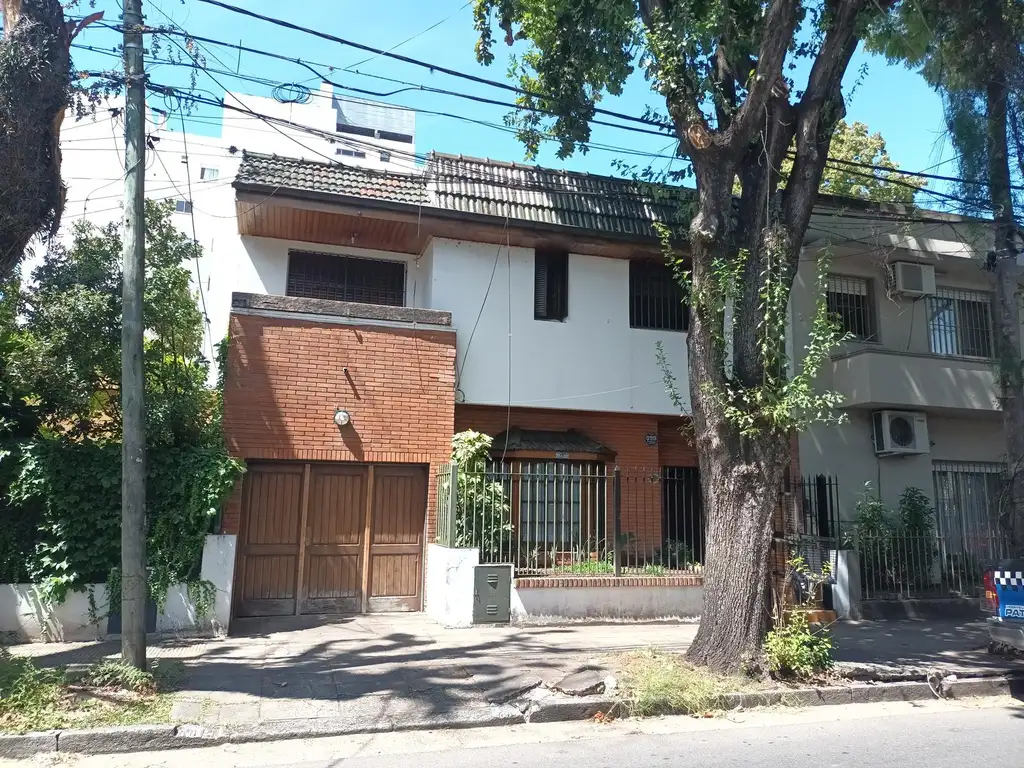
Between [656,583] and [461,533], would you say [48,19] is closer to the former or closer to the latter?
[461,533]

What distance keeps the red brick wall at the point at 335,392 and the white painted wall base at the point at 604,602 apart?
2.03 m

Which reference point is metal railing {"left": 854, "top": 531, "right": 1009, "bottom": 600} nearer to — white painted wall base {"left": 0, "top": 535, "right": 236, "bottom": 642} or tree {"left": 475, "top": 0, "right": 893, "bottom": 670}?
tree {"left": 475, "top": 0, "right": 893, "bottom": 670}

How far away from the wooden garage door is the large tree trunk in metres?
8.21

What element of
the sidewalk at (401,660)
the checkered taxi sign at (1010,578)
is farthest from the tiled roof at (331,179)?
the checkered taxi sign at (1010,578)

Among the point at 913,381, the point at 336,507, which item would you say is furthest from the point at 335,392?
the point at 913,381

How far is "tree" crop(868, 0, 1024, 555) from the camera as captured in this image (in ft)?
33.7

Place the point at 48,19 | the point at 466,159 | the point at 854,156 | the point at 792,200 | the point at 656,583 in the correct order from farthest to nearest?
the point at 854,156 → the point at 466,159 → the point at 656,583 → the point at 792,200 → the point at 48,19

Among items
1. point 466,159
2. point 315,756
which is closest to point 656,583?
point 315,756

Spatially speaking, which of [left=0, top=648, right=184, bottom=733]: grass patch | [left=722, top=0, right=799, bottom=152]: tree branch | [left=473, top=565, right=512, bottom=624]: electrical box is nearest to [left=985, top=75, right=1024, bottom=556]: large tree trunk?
[left=722, top=0, right=799, bottom=152]: tree branch

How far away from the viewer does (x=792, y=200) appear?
7.99m

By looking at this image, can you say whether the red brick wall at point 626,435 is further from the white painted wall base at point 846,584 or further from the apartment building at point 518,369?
the white painted wall base at point 846,584

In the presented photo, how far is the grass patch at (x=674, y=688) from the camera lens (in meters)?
6.58

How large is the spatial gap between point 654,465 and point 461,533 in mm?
4461

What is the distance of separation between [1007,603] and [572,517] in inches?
220
